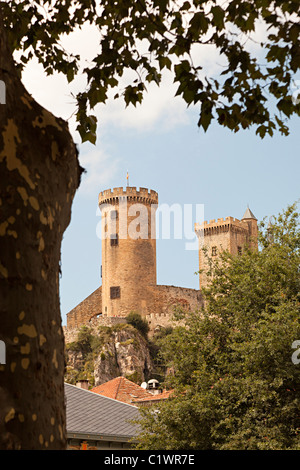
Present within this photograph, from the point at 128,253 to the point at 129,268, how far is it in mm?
1802

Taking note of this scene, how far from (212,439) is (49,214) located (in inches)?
796

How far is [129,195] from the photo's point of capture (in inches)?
3302

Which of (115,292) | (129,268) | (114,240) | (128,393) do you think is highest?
(114,240)

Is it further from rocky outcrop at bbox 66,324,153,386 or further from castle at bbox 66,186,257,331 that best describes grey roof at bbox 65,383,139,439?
castle at bbox 66,186,257,331

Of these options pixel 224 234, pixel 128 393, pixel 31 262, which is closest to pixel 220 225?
pixel 224 234

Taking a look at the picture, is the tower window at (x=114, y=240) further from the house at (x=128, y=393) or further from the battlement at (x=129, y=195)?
the house at (x=128, y=393)

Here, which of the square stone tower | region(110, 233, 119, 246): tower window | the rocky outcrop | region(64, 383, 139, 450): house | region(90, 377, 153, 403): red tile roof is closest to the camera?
region(64, 383, 139, 450): house

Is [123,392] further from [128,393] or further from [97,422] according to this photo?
[97,422]

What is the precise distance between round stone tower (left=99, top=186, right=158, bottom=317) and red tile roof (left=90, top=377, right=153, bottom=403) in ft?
103

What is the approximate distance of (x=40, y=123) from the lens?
475 cm

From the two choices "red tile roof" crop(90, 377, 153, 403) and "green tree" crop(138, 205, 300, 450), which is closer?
"green tree" crop(138, 205, 300, 450)

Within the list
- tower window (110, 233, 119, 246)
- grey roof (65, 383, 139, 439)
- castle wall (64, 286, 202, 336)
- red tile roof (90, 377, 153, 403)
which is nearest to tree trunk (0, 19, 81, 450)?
grey roof (65, 383, 139, 439)

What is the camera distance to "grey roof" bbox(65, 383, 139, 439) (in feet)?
80.3
